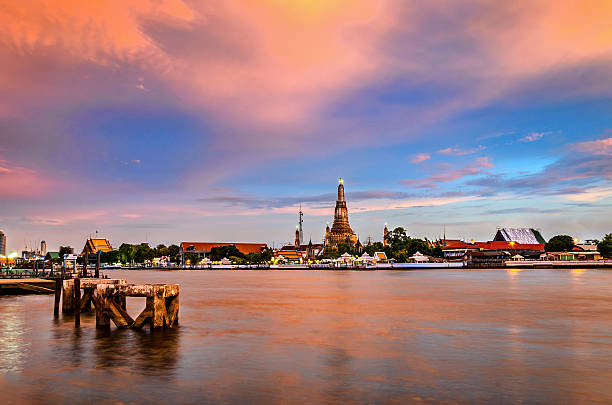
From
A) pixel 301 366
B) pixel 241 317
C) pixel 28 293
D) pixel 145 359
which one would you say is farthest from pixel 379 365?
pixel 28 293

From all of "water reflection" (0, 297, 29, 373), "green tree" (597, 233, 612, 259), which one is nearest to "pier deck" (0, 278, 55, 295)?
"water reflection" (0, 297, 29, 373)

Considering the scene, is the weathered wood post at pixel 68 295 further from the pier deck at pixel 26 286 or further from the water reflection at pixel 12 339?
the pier deck at pixel 26 286

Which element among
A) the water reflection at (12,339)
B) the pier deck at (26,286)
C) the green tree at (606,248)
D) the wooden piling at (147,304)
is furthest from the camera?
the green tree at (606,248)

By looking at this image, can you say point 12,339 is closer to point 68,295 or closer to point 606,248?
point 68,295

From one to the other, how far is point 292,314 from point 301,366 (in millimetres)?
19666

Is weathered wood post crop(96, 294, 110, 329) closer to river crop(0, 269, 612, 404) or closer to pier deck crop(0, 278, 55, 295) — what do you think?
river crop(0, 269, 612, 404)

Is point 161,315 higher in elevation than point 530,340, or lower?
higher

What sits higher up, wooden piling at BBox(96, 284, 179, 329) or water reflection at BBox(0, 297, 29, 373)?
wooden piling at BBox(96, 284, 179, 329)

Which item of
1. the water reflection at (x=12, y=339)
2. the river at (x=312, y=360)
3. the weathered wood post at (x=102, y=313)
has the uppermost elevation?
the weathered wood post at (x=102, y=313)

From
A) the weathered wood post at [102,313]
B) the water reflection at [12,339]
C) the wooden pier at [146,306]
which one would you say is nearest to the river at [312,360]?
the water reflection at [12,339]

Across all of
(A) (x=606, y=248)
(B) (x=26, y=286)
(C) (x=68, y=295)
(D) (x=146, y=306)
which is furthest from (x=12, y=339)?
(A) (x=606, y=248)

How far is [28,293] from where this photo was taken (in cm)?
5369

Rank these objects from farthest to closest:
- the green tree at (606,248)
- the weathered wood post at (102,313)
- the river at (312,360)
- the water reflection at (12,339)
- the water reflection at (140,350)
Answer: the green tree at (606,248) < the weathered wood post at (102,313) < the water reflection at (12,339) < the water reflection at (140,350) < the river at (312,360)

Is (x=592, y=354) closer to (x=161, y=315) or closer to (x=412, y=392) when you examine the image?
(x=412, y=392)
